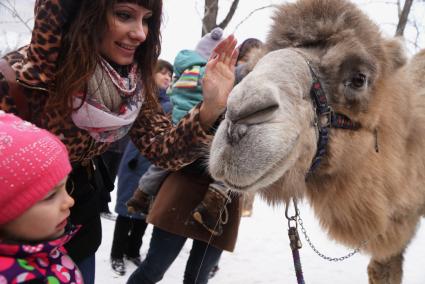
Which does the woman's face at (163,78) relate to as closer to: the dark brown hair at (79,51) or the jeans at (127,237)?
the jeans at (127,237)

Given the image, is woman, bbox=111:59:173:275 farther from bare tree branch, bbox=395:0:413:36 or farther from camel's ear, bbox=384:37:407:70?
bare tree branch, bbox=395:0:413:36

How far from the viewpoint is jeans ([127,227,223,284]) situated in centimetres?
261

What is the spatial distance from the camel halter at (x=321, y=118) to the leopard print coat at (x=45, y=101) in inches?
22.9

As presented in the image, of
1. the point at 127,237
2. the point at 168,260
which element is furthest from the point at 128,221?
the point at 168,260

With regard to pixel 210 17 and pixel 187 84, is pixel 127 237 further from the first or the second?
pixel 210 17

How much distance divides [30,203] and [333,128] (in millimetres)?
1521

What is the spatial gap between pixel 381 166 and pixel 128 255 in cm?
312

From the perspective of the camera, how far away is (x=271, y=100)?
1.65 meters

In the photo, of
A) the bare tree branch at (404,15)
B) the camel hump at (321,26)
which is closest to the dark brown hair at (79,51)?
the camel hump at (321,26)

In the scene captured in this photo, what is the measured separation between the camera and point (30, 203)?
1.40 metres

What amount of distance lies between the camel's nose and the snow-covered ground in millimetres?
2339

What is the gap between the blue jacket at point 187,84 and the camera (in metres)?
2.98

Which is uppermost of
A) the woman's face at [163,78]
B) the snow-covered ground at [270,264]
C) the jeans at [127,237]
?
the woman's face at [163,78]

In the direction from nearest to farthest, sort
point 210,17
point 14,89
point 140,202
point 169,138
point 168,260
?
point 14,89 < point 169,138 < point 168,260 < point 140,202 < point 210,17
